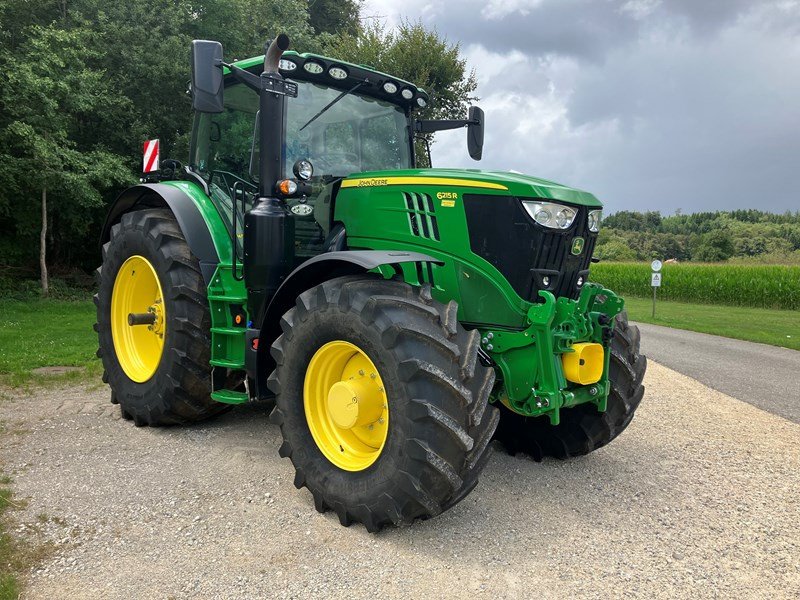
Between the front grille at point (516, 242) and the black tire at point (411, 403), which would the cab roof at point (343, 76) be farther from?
the black tire at point (411, 403)

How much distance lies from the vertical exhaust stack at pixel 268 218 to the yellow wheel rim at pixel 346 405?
0.87m

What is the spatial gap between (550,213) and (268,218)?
1.86 metres

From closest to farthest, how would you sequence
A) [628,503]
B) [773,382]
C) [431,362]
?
[431,362] → [628,503] → [773,382]

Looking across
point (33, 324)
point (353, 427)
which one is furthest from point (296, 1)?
point (353, 427)

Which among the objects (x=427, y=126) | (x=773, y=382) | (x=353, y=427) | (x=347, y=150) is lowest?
(x=773, y=382)

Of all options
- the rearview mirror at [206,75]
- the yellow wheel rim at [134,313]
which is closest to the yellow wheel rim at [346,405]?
the rearview mirror at [206,75]

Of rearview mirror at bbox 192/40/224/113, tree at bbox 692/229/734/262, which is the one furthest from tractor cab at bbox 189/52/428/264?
tree at bbox 692/229/734/262

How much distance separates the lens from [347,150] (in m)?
4.83

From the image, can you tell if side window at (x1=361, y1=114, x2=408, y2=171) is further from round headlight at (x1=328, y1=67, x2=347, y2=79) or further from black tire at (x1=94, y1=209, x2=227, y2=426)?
black tire at (x1=94, y1=209, x2=227, y2=426)

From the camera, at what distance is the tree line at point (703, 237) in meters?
37.9

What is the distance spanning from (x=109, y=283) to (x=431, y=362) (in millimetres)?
3682

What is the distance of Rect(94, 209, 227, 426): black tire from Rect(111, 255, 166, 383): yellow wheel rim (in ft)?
0.56

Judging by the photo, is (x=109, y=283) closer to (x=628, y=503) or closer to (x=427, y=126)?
(x=427, y=126)

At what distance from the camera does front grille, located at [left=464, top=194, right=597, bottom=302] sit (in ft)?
12.3
